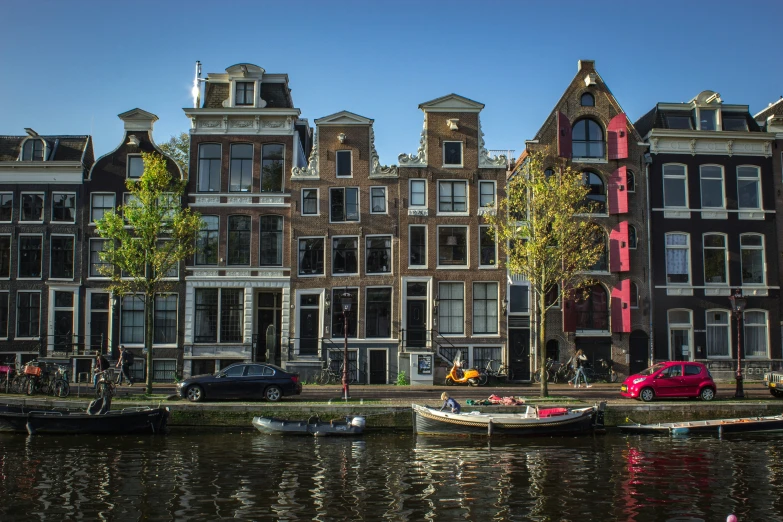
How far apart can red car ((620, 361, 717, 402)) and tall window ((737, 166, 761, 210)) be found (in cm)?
1572

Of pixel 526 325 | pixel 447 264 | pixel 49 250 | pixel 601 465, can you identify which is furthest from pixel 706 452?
pixel 49 250

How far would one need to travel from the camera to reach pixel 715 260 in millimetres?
40000

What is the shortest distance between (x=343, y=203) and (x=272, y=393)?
13.8m

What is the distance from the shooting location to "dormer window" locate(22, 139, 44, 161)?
39562 millimetres

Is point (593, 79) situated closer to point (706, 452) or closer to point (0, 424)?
point (706, 452)

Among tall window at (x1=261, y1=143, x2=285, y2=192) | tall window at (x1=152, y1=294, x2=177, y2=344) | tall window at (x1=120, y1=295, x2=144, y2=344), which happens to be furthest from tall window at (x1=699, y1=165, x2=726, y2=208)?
tall window at (x1=120, y1=295, x2=144, y2=344)

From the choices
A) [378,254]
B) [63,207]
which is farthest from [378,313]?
[63,207]

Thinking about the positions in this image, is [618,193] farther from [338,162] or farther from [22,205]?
[22,205]

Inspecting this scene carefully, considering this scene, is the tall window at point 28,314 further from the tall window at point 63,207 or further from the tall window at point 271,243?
the tall window at point 271,243

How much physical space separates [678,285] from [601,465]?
2200 cm

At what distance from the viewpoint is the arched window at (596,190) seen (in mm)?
39531

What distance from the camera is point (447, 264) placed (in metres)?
38.5

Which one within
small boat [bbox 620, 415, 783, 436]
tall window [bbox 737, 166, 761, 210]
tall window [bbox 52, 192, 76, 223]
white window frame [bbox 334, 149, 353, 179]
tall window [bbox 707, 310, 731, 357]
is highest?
white window frame [bbox 334, 149, 353, 179]

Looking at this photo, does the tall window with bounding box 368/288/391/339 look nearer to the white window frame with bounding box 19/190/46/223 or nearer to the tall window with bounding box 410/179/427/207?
the tall window with bounding box 410/179/427/207
